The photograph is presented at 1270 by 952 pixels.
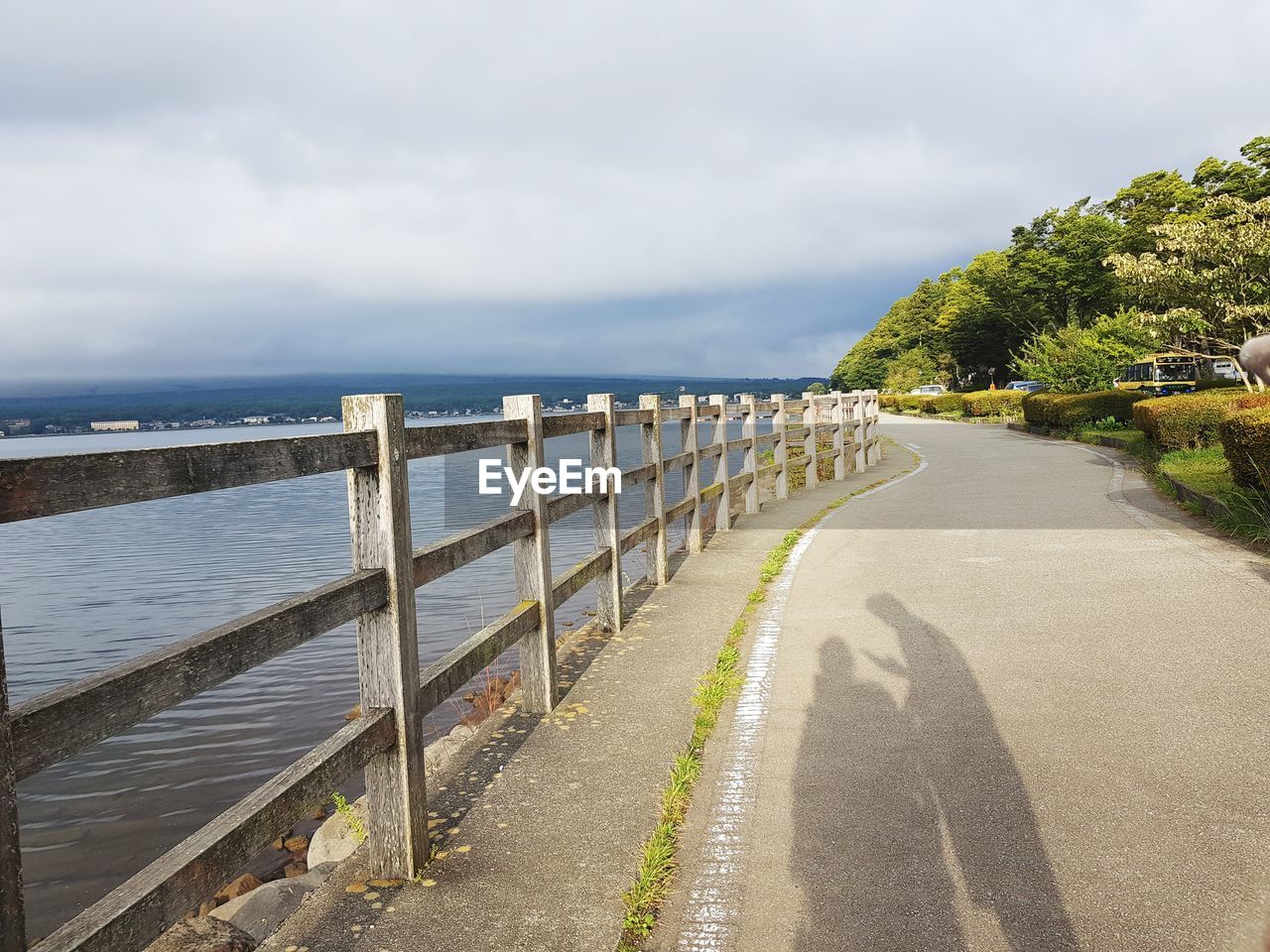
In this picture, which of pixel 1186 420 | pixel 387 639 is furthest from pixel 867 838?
pixel 1186 420

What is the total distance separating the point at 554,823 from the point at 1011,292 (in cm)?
7182

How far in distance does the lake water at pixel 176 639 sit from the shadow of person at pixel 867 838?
8.67 feet

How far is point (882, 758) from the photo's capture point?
477 cm

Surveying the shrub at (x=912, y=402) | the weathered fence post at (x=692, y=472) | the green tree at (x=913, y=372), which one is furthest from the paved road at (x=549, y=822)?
the green tree at (x=913, y=372)

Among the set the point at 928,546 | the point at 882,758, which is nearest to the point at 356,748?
the point at 882,758

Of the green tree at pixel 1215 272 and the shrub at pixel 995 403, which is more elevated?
the green tree at pixel 1215 272

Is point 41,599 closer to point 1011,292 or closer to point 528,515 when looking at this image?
point 528,515

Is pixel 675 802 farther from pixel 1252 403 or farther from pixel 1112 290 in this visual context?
pixel 1112 290

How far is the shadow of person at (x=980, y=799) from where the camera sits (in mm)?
3359

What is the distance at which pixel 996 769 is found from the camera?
4582mm

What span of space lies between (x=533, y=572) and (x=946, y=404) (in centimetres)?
5899

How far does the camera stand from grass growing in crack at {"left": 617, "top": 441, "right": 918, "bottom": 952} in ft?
11.3

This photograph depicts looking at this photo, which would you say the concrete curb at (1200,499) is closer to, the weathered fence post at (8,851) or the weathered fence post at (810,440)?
the weathered fence post at (810,440)

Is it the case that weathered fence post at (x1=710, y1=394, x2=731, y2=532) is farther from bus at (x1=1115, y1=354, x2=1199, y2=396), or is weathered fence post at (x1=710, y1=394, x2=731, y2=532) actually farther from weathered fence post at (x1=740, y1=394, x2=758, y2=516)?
bus at (x1=1115, y1=354, x2=1199, y2=396)
